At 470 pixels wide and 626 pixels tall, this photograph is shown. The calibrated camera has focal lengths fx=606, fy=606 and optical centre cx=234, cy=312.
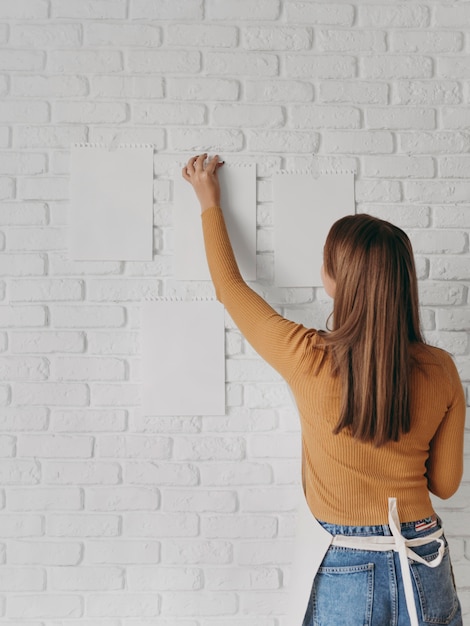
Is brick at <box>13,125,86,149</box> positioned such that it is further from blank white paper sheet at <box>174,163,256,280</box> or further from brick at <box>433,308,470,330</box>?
brick at <box>433,308,470,330</box>

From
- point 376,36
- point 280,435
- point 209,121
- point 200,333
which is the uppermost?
point 376,36

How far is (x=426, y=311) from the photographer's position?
69.4 inches

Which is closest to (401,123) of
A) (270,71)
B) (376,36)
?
(376,36)

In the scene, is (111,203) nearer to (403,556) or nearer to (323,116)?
(323,116)

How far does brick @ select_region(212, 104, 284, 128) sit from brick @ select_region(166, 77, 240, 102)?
0.11ft

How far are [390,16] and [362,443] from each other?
4.13ft

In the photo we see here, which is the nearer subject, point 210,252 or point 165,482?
point 210,252

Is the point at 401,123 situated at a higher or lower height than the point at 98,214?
higher

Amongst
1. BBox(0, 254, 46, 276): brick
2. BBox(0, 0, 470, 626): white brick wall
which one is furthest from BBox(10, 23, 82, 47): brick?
BBox(0, 254, 46, 276): brick

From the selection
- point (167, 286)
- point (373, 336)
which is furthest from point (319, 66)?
point (373, 336)

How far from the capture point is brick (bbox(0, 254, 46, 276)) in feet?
5.65

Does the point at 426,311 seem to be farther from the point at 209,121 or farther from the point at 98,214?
the point at 98,214

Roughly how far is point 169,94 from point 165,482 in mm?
1107

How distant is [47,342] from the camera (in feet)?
5.64
